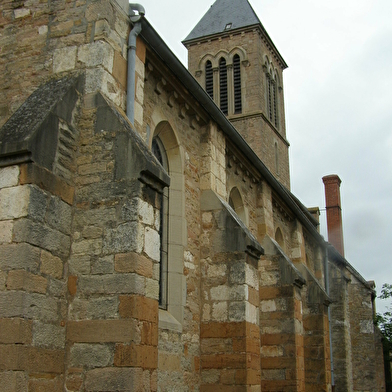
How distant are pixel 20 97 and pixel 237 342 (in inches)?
195

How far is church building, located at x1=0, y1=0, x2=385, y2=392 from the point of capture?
5598 millimetres

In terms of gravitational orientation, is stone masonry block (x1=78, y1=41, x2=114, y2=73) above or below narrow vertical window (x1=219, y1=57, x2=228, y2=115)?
below

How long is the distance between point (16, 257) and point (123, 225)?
1.13 metres

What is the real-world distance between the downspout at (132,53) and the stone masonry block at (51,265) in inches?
86.0

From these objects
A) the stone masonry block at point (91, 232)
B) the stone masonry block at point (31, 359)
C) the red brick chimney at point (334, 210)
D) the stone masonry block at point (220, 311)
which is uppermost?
the red brick chimney at point (334, 210)

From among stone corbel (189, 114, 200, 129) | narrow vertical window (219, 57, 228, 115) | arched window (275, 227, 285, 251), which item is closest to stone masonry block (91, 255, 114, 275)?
stone corbel (189, 114, 200, 129)

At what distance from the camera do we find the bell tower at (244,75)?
25.6m

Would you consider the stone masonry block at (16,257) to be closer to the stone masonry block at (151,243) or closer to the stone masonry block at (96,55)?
the stone masonry block at (151,243)

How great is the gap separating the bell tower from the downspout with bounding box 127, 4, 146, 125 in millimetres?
16993

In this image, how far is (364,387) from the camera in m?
21.2

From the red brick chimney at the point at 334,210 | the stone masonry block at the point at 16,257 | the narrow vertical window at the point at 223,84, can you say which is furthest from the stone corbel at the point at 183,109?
the red brick chimney at the point at 334,210

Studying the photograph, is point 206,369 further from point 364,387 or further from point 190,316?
point 364,387

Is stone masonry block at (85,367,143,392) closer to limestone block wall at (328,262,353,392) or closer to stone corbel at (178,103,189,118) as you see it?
stone corbel at (178,103,189,118)

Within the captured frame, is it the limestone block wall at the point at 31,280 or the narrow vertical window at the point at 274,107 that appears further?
the narrow vertical window at the point at 274,107
